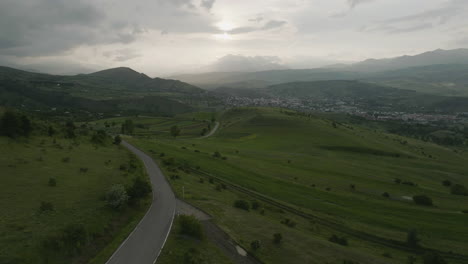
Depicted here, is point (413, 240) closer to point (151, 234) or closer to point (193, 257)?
point (193, 257)

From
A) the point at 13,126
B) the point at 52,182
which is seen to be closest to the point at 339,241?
the point at 52,182

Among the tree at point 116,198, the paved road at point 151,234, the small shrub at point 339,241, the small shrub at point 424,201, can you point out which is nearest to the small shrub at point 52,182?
the tree at point 116,198

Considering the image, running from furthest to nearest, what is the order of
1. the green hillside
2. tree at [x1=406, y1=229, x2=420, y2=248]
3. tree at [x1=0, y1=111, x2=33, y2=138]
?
tree at [x1=0, y1=111, x2=33, y2=138], tree at [x1=406, y1=229, x2=420, y2=248], the green hillside

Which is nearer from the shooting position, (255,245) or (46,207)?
(255,245)

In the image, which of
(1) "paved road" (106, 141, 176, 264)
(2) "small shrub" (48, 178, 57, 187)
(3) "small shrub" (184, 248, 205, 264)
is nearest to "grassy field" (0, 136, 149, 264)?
(2) "small shrub" (48, 178, 57, 187)

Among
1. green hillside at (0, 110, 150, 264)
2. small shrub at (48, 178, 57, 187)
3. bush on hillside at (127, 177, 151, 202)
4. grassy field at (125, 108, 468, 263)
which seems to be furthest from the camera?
small shrub at (48, 178, 57, 187)

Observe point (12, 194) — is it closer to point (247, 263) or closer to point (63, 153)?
point (63, 153)

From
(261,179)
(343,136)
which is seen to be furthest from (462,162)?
(261,179)

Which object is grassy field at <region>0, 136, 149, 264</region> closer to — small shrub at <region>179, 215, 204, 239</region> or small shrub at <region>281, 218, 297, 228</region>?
small shrub at <region>179, 215, 204, 239</region>
